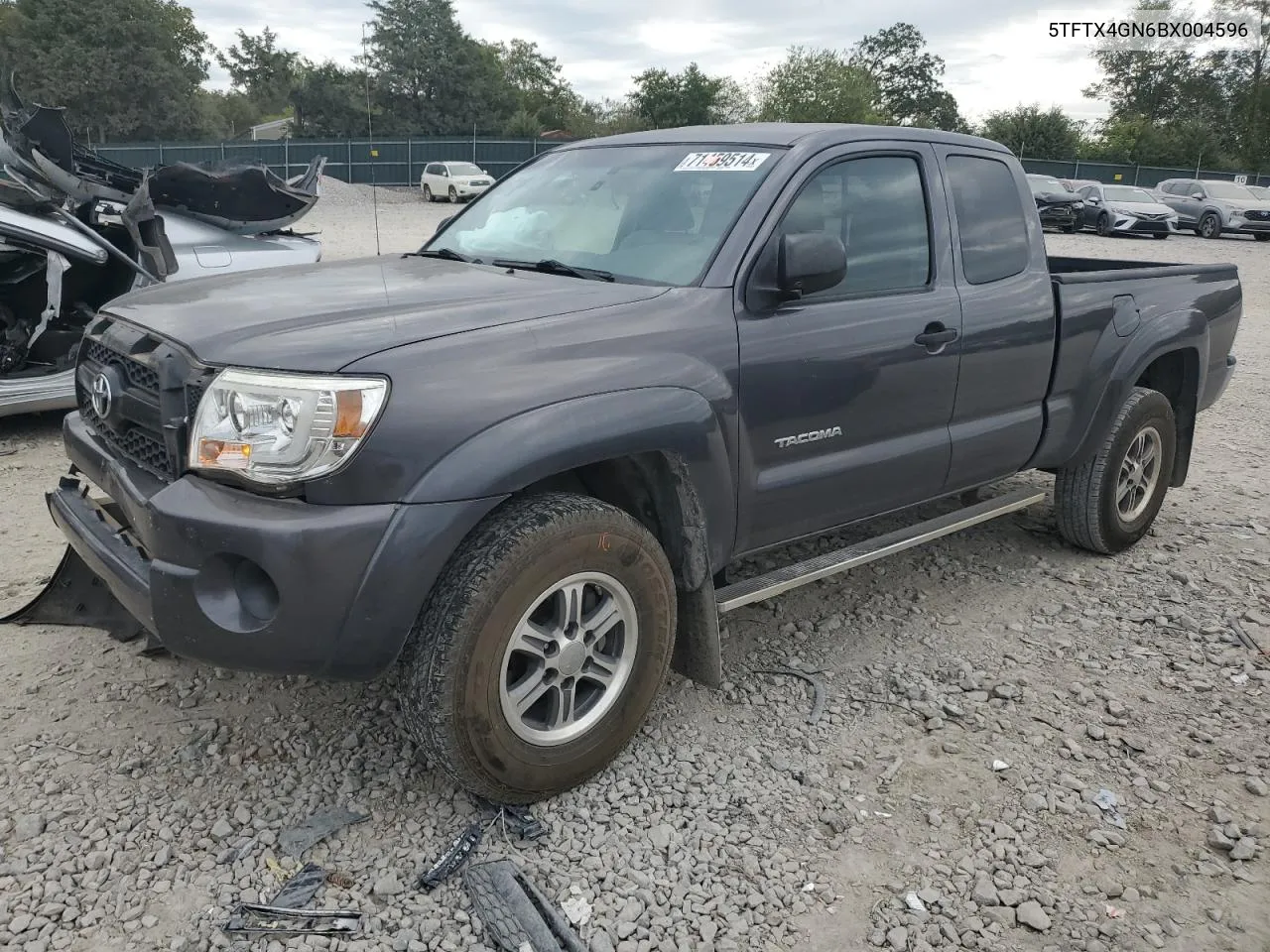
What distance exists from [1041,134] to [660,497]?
2285 inches

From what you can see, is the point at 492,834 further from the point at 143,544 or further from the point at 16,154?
the point at 16,154

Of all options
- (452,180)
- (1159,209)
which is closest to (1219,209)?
(1159,209)

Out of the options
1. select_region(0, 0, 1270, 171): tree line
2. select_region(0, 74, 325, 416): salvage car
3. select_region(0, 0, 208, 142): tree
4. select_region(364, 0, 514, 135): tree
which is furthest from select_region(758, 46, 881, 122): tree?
select_region(0, 74, 325, 416): salvage car

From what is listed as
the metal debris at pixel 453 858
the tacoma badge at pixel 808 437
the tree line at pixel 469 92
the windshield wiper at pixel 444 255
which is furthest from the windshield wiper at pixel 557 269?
the tree line at pixel 469 92

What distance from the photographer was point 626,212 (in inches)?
140

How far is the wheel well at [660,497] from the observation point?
9.85 feet

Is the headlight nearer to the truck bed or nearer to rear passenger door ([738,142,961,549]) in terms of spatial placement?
rear passenger door ([738,142,961,549])

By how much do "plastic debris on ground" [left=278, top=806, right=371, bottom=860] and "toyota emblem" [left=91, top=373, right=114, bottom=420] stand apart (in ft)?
4.23

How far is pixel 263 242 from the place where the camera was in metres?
7.52

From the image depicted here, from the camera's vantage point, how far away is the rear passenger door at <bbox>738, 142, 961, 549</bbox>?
324cm

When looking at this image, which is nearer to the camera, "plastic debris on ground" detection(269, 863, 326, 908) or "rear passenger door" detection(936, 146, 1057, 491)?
"plastic debris on ground" detection(269, 863, 326, 908)

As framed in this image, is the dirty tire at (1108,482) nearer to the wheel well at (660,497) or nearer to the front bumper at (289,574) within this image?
the wheel well at (660,497)

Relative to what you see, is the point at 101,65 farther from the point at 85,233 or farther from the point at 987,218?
the point at 987,218

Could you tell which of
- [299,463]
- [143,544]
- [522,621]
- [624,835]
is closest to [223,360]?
[299,463]
